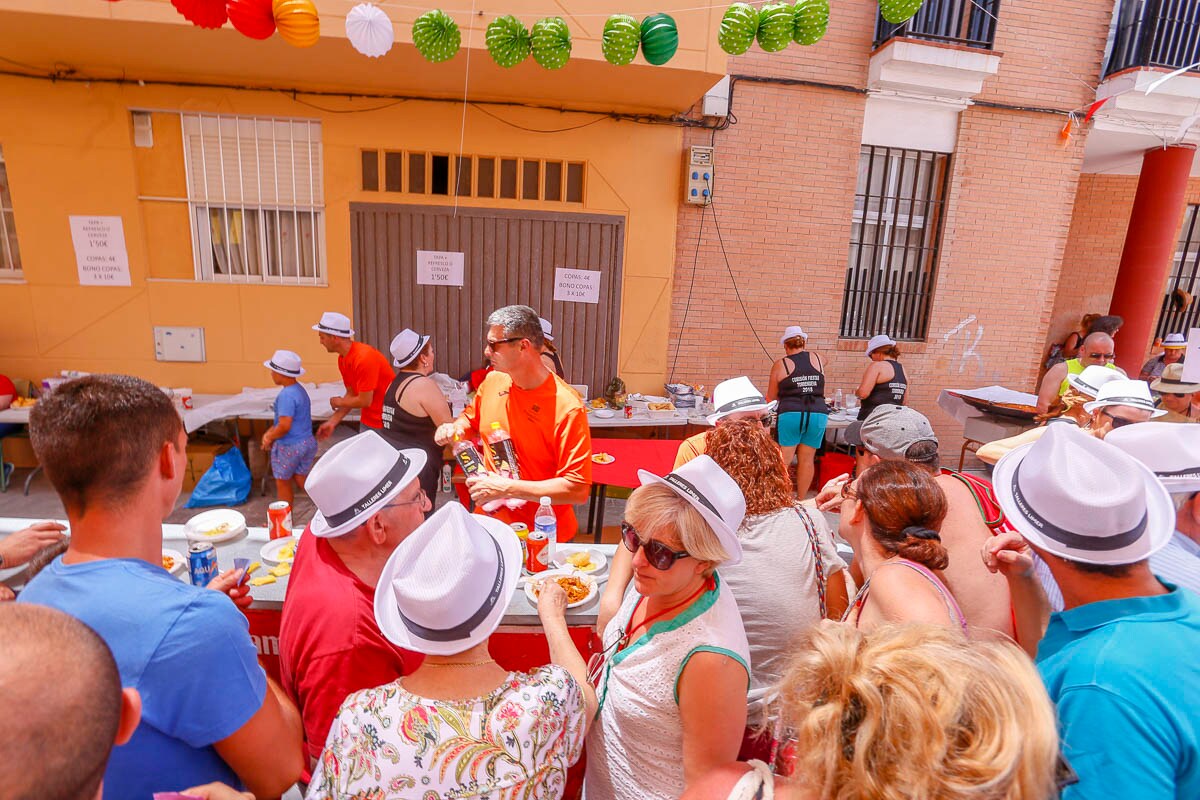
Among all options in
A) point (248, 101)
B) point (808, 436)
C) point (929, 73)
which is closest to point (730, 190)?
point (929, 73)

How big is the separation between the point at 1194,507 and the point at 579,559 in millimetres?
2834

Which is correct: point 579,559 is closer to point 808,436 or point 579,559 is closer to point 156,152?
point 808,436

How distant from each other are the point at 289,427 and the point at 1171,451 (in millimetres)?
6217

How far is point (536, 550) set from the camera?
3146 mm

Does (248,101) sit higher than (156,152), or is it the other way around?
(248,101)

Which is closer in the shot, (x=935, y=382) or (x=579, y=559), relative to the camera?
(x=579, y=559)

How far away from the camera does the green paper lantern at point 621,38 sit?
4.58m

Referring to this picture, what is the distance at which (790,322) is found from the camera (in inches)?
332

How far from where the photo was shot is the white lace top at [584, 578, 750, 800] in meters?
1.71

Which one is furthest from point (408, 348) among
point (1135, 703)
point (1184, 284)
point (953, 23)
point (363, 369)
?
point (1184, 284)

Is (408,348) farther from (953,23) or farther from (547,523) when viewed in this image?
(953,23)

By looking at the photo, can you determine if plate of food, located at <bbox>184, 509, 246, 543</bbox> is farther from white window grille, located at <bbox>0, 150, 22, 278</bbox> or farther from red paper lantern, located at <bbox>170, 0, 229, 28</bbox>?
white window grille, located at <bbox>0, 150, 22, 278</bbox>

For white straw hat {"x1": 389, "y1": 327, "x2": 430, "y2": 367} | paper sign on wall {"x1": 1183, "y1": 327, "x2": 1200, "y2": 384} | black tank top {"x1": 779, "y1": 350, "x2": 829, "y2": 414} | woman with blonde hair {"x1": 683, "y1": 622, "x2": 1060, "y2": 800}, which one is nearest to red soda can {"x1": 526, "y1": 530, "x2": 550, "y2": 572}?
woman with blonde hair {"x1": 683, "y1": 622, "x2": 1060, "y2": 800}

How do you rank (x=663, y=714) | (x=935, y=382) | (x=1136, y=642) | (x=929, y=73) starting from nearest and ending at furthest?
(x=1136, y=642)
(x=663, y=714)
(x=929, y=73)
(x=935, y=382)
